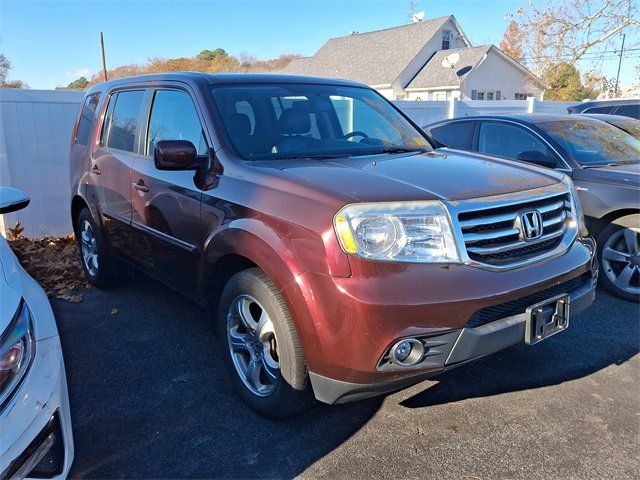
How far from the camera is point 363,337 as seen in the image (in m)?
2.29

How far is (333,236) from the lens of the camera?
2.37 meters

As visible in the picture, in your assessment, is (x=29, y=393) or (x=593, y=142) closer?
(x=29, y=393)

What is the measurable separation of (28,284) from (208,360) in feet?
5.04

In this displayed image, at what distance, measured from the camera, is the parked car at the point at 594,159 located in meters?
4.69

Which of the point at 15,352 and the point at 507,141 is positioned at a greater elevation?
the point at 507,141

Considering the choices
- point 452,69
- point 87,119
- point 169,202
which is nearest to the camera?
point 169,202

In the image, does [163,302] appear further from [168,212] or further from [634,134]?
[634,134]

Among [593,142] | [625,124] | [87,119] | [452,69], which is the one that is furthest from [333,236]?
[452,69]

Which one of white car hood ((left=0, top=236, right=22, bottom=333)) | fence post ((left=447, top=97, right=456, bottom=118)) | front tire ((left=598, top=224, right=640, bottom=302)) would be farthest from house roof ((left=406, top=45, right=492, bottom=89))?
white car hood ((left=0, top=236, right=22, bottom=333))

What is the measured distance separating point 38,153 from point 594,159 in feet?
21.8

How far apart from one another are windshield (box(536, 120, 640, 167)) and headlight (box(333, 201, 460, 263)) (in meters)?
3.34

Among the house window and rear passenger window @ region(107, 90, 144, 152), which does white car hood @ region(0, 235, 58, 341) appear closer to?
rear passenger window @ region(107, 90, 144, 152)

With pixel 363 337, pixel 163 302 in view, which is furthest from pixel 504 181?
pixel 163 302

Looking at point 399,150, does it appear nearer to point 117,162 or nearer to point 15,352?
point 117,162
